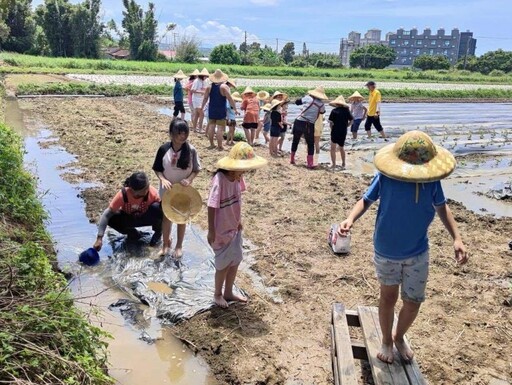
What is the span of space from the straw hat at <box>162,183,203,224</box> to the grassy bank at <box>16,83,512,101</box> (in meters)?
19.4

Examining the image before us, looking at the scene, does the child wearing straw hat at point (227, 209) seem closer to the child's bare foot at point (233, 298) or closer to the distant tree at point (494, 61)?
the child's bare foot at point (233, 298)

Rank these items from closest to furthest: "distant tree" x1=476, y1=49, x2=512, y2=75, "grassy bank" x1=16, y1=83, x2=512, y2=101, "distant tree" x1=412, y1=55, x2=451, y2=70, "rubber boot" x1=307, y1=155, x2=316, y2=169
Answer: "rubber boot" x1=307, y1=155, x2=316, y2=169
"grassy bank" x1=16, y1=83, x2=512, y2=101
"distant tree" x1=412, y1=55, x2=451, y2=70
"distant tree" x1=476, y1=49, x2=512, y2=75

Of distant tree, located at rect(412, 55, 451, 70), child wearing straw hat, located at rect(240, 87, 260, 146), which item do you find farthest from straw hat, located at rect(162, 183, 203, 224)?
distant tree, located at rect(412, 55, 451, 70)

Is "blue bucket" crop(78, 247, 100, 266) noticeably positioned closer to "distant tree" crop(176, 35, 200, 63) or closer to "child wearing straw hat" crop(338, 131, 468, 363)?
"child wearing straw hat" crop(338, 131, 468, 363)

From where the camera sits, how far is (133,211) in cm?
562

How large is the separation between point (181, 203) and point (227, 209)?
1240 mm

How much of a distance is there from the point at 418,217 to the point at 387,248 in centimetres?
28

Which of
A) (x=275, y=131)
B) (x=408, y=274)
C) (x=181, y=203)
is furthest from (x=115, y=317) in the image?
(x=275, y=131)

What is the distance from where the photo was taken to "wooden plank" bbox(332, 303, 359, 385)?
3.16 metres

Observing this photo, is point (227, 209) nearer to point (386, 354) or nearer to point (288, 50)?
point (386, 354)

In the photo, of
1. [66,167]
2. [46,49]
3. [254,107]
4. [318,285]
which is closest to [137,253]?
[318,285]

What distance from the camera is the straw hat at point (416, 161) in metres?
3.04

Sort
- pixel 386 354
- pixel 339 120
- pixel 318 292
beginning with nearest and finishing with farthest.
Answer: pixel 386 354
pixel 318 292
pixel 339 120

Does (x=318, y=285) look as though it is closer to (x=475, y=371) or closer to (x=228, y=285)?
(x=228, y=285)
